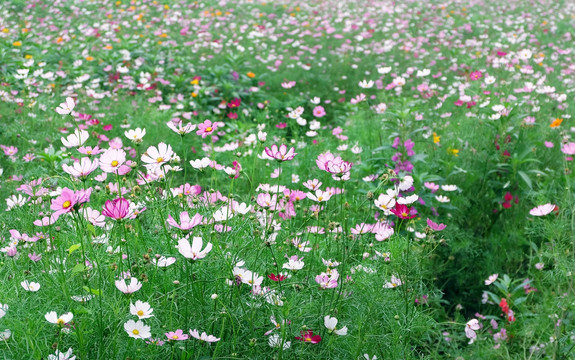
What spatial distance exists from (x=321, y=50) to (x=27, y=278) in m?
5.59

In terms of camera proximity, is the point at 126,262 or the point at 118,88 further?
the point at 118,88

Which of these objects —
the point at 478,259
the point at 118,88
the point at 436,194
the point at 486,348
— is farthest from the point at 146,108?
the point at 486,348

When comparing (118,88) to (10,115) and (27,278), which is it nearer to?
(10,115)

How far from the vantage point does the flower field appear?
4.53 feet

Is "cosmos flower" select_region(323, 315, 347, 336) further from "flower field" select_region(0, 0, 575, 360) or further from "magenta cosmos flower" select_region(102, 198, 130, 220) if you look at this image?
"magenta cosmos flower" select_region(102, 198, 130, 220)

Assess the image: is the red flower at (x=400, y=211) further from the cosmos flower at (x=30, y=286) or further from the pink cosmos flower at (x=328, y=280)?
the cosmos flower at (x=30, y=286)

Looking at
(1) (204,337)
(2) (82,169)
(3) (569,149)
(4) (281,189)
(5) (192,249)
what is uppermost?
(2) (82,169)

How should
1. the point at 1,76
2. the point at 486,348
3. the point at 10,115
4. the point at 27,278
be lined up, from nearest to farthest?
1. the point at 27,278
2. the point at 486,348
3. the point at 10,115
4. the point at 1,76

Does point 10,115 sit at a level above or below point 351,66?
above

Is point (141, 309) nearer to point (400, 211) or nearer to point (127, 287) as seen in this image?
point (127, 287)

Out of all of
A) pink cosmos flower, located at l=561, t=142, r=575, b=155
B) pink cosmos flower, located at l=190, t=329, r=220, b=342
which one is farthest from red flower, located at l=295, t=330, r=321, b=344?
pink cosmos flower, located at l=561, t=142, r=575, b=155

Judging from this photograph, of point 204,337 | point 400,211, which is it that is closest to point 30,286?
point 204,337

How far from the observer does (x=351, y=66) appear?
6117 millimetres

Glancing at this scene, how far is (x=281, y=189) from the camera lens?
75.0 inches
